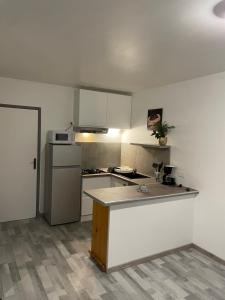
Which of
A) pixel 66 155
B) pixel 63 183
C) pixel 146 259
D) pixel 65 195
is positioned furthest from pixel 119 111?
pixel 146 259

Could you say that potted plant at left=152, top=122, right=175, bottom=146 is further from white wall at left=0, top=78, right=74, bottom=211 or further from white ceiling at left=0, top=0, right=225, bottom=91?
white wall at left=0, top=78, right=74, bottom=211

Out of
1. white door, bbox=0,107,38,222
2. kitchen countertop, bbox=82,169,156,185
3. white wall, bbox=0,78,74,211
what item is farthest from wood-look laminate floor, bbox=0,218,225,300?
white wall, bbox=0,78,74,211

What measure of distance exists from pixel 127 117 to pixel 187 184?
73.1 inches

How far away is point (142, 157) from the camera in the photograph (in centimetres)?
435

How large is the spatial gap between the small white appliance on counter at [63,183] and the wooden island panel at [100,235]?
1.16 meters

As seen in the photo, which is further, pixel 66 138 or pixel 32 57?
pixel 66 138

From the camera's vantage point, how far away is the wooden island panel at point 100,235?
105 inches

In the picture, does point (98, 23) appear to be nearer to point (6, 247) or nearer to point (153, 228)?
point (153, 228)

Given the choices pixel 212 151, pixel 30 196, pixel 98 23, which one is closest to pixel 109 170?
pixel 30 196

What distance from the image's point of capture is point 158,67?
2943 millimetres

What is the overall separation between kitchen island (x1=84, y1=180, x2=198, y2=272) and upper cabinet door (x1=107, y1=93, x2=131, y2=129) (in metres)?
1.68

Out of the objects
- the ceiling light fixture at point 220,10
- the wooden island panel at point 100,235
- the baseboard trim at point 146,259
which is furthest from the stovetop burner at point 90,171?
the ceiling light fixture at point 220,10

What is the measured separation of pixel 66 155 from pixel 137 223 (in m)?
1.73

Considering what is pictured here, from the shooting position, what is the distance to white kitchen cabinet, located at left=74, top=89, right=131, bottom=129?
4180mm
